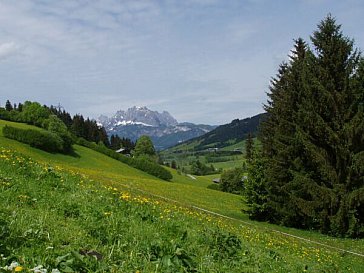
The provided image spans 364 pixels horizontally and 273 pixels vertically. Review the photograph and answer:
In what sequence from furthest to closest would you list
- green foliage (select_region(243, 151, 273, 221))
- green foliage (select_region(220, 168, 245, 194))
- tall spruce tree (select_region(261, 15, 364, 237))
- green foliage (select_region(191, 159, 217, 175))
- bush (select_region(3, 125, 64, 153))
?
green foliage (select_region(191, 159, 217, 175)), green foliage (select_region(220, 168, 245, 194)), bush (select_region(3, 125, 64, 153)), green foliage (select_region(243, 151, 273, 221)), tall spruce tree (select_region(261, 15, 364, 237))

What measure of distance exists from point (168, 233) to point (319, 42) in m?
25.0

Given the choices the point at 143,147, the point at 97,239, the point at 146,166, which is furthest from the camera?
the point at 143,147

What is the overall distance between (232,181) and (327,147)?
2785 inches

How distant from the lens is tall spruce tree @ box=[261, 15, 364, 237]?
85.4ft

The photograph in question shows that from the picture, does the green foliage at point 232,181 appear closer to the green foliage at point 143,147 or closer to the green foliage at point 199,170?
the green foliage at point 143,147

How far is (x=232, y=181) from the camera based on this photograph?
3841 inches

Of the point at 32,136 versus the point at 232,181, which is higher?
the point at 32,136

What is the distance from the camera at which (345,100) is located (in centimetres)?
2706

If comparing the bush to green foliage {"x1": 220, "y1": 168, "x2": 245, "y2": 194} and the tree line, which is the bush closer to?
green foliage {"x1": 220, "y1": 168, "x2": 245, "y2": 194}

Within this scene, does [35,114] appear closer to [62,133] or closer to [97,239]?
[62,133]

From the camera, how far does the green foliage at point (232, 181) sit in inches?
3831

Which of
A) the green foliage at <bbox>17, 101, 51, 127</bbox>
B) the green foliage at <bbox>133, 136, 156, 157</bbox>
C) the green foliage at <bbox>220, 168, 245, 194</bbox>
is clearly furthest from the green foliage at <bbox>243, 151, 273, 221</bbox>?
the green foliage at <bbox>133, 136, 156, 157</bbox>

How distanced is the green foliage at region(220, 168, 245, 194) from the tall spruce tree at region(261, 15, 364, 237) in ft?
217

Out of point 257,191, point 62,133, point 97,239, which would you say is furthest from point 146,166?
point 97,239
